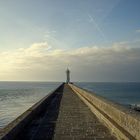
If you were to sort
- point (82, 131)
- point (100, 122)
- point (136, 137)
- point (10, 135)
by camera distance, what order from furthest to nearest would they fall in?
point (100, 122), point (82, 131), point (10, 135), point (136, 137)

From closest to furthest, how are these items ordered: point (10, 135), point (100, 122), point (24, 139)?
point (10, 135) → point (24, 139) → point (100, 122)

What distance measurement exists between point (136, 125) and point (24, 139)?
3.11 meters

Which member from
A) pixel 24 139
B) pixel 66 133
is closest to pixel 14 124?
pixel 24 139

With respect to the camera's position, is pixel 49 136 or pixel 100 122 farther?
pixel 100 122

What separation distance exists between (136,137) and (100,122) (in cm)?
420

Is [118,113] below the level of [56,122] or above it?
above

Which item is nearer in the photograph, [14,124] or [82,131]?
[14,124]

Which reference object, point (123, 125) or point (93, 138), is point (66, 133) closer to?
point (93, 138)

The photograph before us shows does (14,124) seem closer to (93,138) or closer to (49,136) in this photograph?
(49,136)

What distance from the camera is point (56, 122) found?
9.95 meters

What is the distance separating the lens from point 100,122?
993 cm

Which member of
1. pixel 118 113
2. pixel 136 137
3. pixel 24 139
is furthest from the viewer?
pixel 118 113

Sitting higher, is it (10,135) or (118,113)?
(118,113)

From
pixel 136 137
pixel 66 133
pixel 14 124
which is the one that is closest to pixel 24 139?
pixel 14 124
